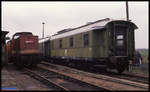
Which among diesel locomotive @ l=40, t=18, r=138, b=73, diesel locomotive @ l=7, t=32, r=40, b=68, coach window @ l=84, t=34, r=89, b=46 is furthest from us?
diesel locomotive @ l=7, t=32, r=40, b=68

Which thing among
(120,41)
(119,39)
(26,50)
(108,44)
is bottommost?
(26,50)

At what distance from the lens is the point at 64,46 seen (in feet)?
72.0

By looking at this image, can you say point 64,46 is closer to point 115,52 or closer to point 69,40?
point 69,40

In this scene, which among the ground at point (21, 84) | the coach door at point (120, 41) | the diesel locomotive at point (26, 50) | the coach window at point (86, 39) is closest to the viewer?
the ground at point (21, 84)

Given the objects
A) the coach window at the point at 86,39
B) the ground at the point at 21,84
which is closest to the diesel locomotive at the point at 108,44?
the coach window at the point at 86,39

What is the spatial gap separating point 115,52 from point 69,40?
6063 mm

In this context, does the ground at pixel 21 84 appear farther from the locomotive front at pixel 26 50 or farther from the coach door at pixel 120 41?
the locomotive front at pixel 26 50

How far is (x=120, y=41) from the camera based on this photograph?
16016 millimetres

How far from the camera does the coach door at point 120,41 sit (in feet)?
51.8

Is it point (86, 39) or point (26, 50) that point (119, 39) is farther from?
point (26, 50)

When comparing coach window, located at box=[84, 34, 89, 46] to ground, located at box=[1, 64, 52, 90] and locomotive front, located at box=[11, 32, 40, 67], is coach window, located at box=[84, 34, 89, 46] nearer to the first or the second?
ground, located at box=[1, 64, 52, 90]

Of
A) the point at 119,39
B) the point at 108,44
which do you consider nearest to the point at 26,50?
the point at 108,44

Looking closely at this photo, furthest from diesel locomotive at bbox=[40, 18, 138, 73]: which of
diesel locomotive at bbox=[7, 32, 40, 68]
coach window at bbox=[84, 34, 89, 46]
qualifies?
diesel locomotive at bbox=[7, 32, 40, 68]

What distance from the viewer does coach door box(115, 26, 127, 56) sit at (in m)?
15.8
